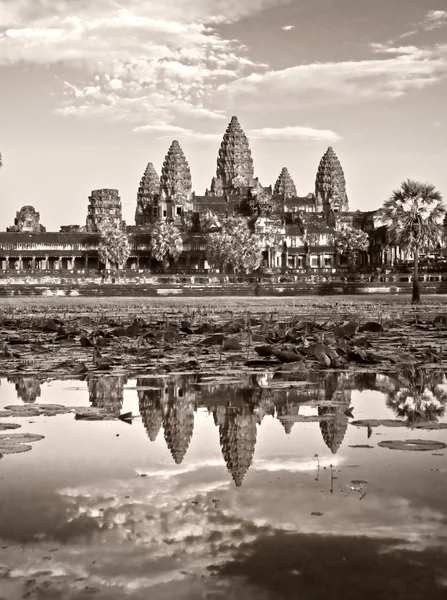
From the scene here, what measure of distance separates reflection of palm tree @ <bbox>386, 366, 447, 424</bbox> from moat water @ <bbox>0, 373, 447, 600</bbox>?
0.08m

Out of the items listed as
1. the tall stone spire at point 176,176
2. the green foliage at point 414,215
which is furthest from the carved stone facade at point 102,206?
the green foliage at point 414,215

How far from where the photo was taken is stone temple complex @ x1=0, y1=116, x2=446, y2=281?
366 feet

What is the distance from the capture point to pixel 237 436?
231 inches

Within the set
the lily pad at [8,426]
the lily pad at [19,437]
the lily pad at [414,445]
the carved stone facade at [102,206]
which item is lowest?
the lily pad at [414,445]

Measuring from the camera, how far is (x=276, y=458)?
515 cm

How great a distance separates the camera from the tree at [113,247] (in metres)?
104

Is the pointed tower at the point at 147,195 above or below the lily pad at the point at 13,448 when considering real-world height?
above

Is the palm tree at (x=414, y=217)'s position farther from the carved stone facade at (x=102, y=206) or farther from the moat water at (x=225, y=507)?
the carved stone facade at (x=102, y=206)

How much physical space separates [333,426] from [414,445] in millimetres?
856

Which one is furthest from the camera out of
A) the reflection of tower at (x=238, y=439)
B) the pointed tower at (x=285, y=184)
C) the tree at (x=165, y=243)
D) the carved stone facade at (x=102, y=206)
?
the pointed tower at (x=285, y=184)

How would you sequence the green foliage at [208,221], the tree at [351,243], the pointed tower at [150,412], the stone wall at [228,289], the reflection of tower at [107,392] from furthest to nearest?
the green foliage at [208,221], the tree at [351,243], the stone wall at [228,289], the reflection of tower at [107,392], the pointed tower at [150,412]

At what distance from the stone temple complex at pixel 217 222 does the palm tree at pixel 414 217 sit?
35.8m

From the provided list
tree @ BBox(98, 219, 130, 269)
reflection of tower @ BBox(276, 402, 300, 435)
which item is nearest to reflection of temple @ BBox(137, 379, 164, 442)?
reflection of tower @ BBox(276, 402, 300, 435)

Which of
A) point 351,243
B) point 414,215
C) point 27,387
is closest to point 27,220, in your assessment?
point 351,243
